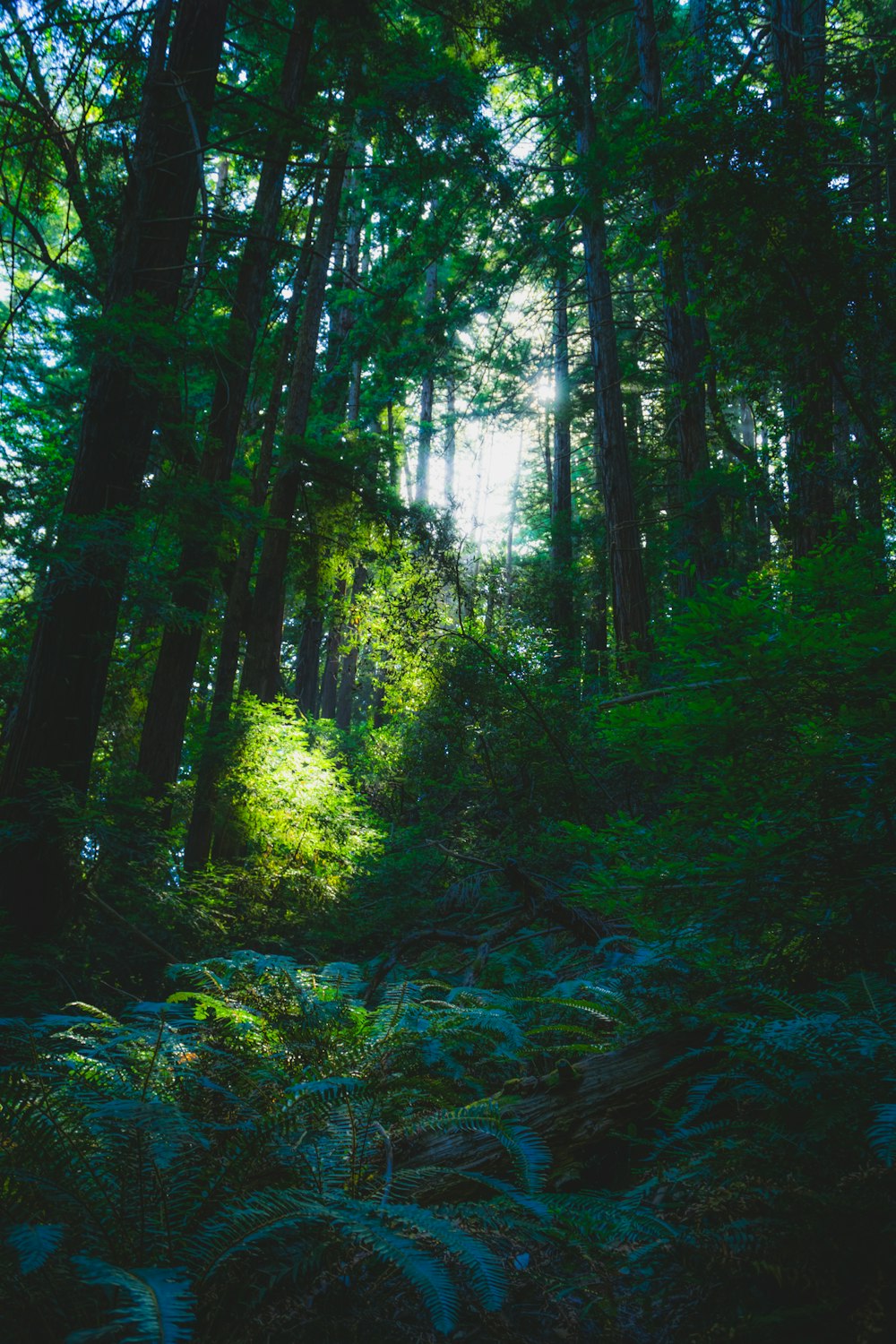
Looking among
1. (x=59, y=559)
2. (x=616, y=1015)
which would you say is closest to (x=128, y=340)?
(x=59, y=559)

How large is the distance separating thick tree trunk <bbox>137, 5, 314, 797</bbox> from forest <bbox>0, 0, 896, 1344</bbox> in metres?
0.06

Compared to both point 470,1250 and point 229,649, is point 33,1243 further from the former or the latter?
point 229,649

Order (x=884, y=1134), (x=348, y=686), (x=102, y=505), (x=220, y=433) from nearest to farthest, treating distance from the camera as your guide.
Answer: (x=884, y=1134) → (x=102, y=505) → (x=220, y=433) → (x=348, y=686)

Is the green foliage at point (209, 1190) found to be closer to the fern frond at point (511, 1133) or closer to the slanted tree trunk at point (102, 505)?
the fern frond at point (511, 1133)

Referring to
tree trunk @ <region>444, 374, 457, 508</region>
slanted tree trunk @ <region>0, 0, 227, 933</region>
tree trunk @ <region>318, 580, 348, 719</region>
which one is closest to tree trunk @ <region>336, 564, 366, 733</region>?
tree trunk @ <region>318, 580, 348, 719</region>

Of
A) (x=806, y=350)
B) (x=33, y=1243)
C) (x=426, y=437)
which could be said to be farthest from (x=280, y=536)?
(x=426, y=437)

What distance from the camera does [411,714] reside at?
10.6 metres

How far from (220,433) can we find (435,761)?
17.1 ft

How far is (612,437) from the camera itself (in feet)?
37.0

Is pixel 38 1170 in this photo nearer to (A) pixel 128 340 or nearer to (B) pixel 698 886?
(B) pixel 698 886

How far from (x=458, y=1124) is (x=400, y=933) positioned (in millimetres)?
5383

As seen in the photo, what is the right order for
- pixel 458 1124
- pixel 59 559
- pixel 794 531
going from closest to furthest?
1. pixel 458 1124
2. pixel 59 559
3. pixel 794 531

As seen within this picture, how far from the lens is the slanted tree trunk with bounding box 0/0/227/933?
506 centimetres

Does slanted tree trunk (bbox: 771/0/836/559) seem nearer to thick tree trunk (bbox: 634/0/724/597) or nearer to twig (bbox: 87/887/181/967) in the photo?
thick tree trunk (bbox: 634/0/724/597)
